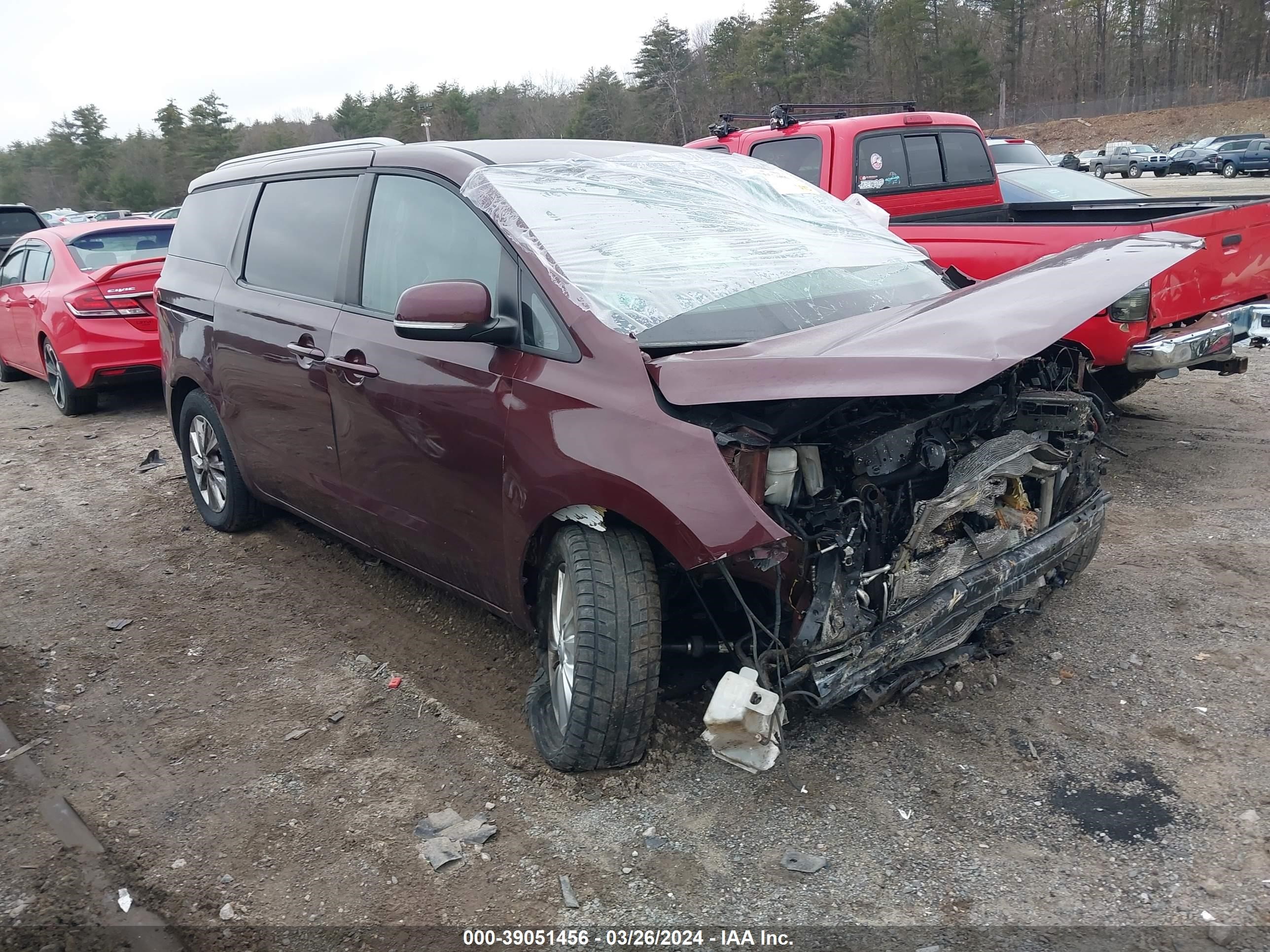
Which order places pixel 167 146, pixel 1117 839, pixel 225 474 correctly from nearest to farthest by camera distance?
pixel 1117 839 < pixel 225 474 < pixel 167 146

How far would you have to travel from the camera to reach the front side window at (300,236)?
13.0ft

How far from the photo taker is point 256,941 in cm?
250

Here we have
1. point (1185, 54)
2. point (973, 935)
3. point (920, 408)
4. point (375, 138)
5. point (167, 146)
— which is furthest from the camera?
point (167, 146)

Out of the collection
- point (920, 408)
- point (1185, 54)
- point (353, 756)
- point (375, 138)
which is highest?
point (1185, 54)

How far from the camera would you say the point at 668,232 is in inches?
136

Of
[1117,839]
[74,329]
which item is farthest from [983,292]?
[74,329]

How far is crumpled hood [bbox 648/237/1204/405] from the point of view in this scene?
2523mm

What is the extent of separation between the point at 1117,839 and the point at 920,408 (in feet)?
4.29

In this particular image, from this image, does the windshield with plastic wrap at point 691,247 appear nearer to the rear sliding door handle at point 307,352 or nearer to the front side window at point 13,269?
the rear sliding door handle at point 307,352

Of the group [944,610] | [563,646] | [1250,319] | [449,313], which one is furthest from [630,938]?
[1250,319]

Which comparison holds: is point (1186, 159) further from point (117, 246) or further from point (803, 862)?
point (803, 862)

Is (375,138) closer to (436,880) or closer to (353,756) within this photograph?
(353,756)

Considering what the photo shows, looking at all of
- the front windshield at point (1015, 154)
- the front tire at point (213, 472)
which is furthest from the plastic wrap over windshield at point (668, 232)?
the front windshield at point (1015, 154)

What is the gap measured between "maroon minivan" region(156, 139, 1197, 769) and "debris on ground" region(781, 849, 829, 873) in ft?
1.33
